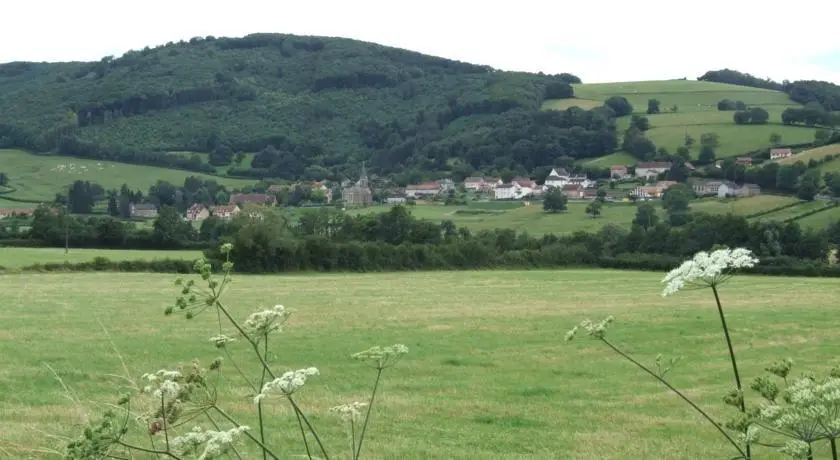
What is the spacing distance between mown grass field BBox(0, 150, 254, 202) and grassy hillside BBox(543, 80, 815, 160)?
71.9 m

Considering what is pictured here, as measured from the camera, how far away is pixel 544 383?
56.4 feet

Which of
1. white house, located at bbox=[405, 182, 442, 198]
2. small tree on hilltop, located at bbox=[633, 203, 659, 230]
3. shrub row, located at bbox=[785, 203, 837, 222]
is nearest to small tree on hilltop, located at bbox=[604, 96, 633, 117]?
white house, located at bbox=[405, 182, 442, 198]

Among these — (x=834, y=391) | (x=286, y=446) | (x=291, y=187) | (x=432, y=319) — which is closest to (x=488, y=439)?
(x=286, y=446)

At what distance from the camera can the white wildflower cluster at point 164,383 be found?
387 cm

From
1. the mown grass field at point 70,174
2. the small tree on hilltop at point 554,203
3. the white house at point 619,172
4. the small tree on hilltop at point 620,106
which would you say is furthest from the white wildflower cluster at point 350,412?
the small tree on hilltop at point 620,106

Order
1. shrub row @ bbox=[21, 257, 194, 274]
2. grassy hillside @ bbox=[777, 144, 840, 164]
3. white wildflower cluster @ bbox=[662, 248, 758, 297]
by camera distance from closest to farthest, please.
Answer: white wildflower cluster @ bbox=[662, 248, 758, 297]
shrub row @ bbox=[21, 257, 194, 274]
grassy hillside @ bbox=[777, 144, 840, 164]

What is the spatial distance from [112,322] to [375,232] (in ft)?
173

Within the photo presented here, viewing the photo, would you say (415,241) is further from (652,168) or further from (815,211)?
(652,168)

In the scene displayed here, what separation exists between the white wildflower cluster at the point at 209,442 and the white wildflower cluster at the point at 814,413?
79.2 inches

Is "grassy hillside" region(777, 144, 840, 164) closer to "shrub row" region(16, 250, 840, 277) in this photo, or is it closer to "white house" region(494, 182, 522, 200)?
"white house" region(494, 182, 522, 200)

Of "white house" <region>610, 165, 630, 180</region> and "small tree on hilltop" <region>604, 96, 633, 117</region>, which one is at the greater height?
"small tree on hilltop" <region>604, 96, 633, 117</region>

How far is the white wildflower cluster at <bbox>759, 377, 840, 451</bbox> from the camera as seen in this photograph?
3.12 m

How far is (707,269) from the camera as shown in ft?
12.7

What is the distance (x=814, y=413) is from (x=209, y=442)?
2204 millimetres
